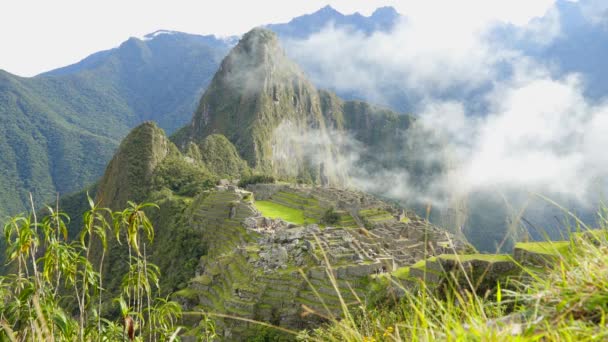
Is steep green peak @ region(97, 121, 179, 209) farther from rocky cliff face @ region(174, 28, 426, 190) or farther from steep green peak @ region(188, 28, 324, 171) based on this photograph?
steep green peak @ region(188, 28, 324, 171)

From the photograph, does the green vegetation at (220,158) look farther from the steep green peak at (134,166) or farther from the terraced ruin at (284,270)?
the terraced ruin at (284,270)

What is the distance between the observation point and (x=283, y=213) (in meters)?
44.1

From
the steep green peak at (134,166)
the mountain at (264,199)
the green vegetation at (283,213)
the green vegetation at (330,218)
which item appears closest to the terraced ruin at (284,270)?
the mountain at (264,199)

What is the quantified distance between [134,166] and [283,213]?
111 feet

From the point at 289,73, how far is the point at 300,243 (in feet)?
448

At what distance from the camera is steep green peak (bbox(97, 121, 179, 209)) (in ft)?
215

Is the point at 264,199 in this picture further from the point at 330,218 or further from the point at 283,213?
A: the point at 330,218

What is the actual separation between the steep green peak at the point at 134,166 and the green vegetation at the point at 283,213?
80.1 ft

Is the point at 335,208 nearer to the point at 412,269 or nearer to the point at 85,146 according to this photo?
the point at 412,269

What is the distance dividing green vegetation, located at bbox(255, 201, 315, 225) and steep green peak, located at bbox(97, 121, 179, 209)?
24406mm

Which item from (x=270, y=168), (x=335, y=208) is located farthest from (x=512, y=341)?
(x=270, y=168)

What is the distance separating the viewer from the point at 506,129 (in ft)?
639

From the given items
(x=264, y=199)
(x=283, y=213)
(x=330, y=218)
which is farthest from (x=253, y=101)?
(x=330, y=218)

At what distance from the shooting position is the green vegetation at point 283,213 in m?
40.4
